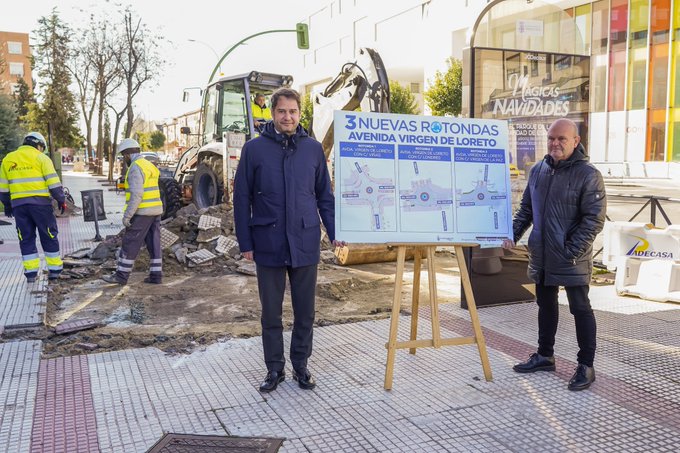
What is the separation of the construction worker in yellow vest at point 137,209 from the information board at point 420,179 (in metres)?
4.50

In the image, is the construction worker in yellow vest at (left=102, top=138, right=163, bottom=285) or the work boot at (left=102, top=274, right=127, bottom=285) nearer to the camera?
the construction worker in yellow vest at (left=102, top=138, right=163, bottom=285)

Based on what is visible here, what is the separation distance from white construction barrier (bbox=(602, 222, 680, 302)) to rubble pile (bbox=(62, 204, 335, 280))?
4211 mm

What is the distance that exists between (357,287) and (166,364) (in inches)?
145

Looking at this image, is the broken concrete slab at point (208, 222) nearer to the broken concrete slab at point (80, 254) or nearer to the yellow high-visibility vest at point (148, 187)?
the broken concrete slab at point (80, 254)

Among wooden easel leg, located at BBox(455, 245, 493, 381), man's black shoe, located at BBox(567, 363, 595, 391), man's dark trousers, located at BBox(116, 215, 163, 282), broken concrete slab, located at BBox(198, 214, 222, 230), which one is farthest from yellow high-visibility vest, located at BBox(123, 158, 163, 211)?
man's black shoe, located at BBox(567, 363, 595, 391)

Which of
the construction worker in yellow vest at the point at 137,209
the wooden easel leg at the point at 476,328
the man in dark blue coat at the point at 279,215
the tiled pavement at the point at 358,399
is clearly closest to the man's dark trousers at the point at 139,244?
the construction worker in yellow vest at the point at 137,209

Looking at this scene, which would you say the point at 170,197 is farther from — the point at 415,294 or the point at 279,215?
the point at 279,215

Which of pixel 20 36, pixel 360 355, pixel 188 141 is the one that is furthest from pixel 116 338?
pixel 20 36

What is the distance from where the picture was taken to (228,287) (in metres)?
8.28

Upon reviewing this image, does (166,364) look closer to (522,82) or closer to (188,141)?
(522,82)

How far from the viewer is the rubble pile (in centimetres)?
928

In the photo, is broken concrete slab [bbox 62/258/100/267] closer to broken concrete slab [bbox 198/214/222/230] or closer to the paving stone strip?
broken concrete slab [bbox 198/214/222/230]

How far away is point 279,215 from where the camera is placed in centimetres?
415

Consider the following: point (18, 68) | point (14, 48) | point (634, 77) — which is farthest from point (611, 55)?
point (14, 48)
